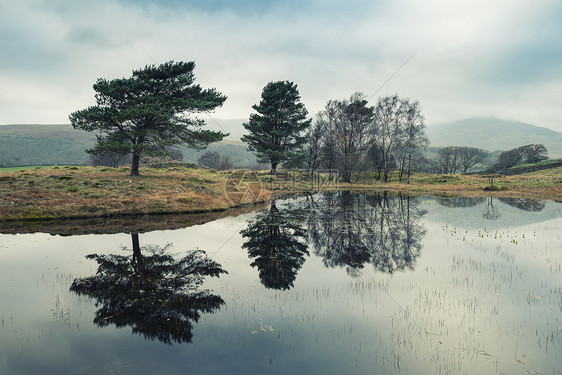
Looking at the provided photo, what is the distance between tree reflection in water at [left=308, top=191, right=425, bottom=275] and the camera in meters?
14.5

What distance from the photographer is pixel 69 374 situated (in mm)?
6277

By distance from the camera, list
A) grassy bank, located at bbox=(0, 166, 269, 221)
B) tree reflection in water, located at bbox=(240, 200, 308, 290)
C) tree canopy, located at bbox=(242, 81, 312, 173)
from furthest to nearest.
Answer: tree canopy, located at bbox=(242, 81, 312, 173) → grassy bank, located at bbox=(0, 166, 269, 221) → tree reflection in water, located at bbox=(240, 200, 308, 290)

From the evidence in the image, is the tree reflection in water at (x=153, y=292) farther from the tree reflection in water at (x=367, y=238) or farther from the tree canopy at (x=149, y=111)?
the tree canopy at (x=149, y=111)

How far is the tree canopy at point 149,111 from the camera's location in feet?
106

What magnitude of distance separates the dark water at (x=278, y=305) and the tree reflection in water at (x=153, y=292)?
0.20ft

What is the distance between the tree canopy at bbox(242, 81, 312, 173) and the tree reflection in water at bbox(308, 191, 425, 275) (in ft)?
117

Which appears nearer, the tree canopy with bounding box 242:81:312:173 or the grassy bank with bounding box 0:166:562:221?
the grassy bank with bounding box 0:166:562:221

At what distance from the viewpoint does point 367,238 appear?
19250 millimetres

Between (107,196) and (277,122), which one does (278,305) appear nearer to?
(107,196)

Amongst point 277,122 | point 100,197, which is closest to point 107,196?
point 100,197

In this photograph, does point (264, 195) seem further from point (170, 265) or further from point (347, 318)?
point (347, 318)

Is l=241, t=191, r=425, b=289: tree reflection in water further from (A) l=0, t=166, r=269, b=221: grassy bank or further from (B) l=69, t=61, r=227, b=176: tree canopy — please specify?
(B) l=69, t=61, r=227, b=176: tree canopy

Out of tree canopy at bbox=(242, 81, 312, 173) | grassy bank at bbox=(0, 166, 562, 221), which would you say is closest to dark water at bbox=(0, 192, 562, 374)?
grassy bank at bbox=(0, 166, 562, 221)

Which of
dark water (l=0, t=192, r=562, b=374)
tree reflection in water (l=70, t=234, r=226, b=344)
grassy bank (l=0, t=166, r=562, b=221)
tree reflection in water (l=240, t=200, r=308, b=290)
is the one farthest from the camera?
grassy bank (l=0, t=166, r=562, b=221)
